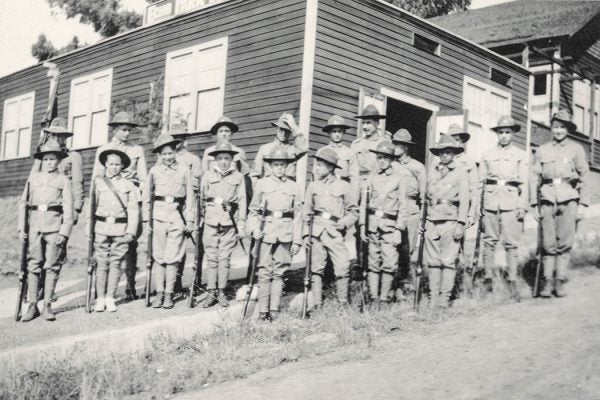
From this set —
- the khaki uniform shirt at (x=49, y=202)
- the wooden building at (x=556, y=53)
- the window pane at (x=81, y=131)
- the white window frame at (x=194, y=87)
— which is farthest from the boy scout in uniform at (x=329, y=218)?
the wooden building at (x=556, y=53)

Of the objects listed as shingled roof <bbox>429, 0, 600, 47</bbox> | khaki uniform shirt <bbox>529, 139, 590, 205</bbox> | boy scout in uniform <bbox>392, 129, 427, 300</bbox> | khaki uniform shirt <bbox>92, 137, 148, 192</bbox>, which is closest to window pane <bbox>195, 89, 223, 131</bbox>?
khaki uniform shirt <bbox>92, 137, 148, 192</bbox>

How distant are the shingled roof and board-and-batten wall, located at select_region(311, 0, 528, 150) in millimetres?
4837

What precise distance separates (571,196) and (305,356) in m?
3.49

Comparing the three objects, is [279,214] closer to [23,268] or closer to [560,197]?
[23,268]

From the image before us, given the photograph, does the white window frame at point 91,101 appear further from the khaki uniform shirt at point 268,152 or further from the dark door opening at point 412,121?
the khaki uniform shirt at point 268,152

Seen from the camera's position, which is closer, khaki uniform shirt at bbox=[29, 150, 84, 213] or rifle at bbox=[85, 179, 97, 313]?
rifle at bbox=[85, 179, 97, 313]

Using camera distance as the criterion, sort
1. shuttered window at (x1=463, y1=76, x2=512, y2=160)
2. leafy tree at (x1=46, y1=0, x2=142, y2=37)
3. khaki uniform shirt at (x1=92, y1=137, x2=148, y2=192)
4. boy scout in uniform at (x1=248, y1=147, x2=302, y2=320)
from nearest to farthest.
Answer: boy scout in uniform at (x1=248, y1=147, x2=302, y2=320)
khaki uniform shirt at (x1=92, y1=137, x2=148, y2=192)
shuttered window at (x1=463, y1=76, x2=512, y2=160)
leafy tree at (x1=46, y1=0, x2=142, y2=37)

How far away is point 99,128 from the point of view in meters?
15.0

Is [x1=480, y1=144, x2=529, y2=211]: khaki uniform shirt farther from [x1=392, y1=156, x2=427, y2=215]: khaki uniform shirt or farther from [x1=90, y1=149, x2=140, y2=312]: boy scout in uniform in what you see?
[x1=90, y1=149, x2=140, y2=312]: boy scout in uniform

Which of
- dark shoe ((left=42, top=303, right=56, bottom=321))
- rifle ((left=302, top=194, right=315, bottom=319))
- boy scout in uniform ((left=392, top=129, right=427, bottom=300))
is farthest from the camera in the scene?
boy scout in uniform ((left=392, top=129, right=427, bottom=300))

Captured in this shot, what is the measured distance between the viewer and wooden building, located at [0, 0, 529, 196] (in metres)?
10.9

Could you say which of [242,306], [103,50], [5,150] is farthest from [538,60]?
[5,150]

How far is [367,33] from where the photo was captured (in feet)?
38.3

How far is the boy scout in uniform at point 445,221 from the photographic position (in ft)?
21.3
